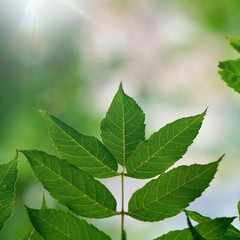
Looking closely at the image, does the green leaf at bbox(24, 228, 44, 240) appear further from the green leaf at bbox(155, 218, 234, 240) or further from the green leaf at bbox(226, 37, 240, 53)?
the green leaf at bbox(226, 37, 240, 53)

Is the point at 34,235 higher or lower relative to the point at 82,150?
lower

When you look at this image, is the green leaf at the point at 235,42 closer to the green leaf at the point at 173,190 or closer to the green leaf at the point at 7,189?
the green leaf at the point at 173,190

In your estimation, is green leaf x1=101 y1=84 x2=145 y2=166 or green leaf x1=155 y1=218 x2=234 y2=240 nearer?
green leaf x1=155 y1=218 x2=234 y2=240

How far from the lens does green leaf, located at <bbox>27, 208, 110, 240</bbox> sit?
0.59 m

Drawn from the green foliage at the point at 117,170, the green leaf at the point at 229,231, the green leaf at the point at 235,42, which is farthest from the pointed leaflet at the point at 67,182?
the green leaf at the point at 235,42

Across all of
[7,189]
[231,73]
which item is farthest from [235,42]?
[7,189]

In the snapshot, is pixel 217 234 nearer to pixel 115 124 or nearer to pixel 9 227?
pixel 115 124

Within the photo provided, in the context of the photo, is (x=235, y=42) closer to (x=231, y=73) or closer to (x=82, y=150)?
(x=231, y=73)

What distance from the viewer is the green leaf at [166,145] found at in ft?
2.20

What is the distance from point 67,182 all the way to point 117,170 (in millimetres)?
104

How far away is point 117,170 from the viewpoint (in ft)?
2.37

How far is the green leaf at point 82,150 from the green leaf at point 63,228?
0.10m

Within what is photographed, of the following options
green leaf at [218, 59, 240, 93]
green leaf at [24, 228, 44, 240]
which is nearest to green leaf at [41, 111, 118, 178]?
green leaf at [24, 228, 44, 240]

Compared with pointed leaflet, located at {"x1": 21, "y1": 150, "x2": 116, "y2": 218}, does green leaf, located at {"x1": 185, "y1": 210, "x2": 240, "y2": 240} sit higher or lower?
lower
